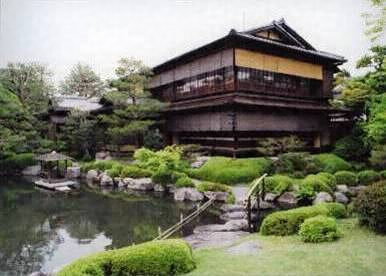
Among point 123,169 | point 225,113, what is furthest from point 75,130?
point 225,113

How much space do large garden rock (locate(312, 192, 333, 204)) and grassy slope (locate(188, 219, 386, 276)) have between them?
21.9 feet

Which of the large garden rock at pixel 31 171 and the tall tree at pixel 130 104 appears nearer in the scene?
the tall tree at pixel 130 104

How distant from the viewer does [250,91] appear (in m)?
24.8

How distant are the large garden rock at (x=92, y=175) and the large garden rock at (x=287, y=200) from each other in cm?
1324

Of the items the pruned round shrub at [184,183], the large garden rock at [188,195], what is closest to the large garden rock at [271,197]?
the large garden rock at [188,195]

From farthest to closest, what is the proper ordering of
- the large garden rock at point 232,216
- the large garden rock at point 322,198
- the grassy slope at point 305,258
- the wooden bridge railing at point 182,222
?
1. the large garden rock at point 322,198
2. the large garden rock at point 232,216
3. the wooden bridge railing at point 182,222
4. the grassy slope at point 305,258

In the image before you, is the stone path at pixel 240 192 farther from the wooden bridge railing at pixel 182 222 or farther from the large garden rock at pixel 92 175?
the large garden rock at pixel 92 175

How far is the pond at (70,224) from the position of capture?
1180 centimetres

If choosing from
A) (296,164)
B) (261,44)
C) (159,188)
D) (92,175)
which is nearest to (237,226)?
(159,188)

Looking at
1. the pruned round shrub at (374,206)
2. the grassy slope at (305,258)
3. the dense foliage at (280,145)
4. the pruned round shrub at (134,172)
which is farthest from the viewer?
the pruned round shrub at (134,172)

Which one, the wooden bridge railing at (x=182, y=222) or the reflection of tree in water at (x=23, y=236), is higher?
the wooden bridge railing at (x=182, y=222)

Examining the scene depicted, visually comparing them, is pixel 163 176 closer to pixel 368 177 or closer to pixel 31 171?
pixel 368 177

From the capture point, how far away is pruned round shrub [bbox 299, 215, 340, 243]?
8.89m

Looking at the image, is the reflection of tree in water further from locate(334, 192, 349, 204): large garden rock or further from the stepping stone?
locate(334, 192, 349, 204): large garden rock
